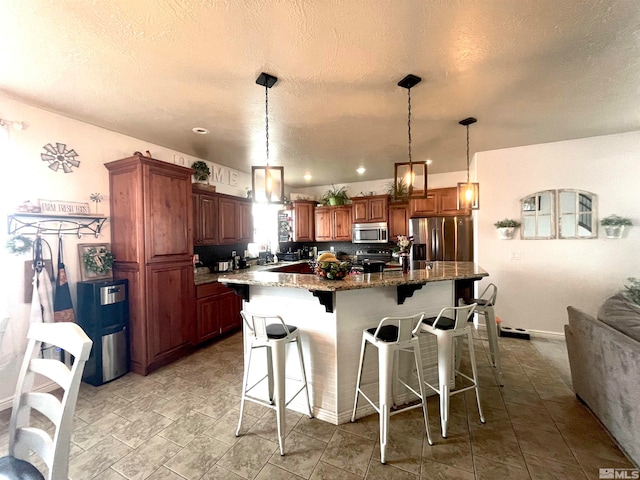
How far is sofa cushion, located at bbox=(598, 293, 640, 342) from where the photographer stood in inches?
69.9

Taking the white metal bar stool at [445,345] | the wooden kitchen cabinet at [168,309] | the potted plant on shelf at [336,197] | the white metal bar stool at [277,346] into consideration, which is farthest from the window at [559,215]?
the wooden kitchen cabinet at [168,309]

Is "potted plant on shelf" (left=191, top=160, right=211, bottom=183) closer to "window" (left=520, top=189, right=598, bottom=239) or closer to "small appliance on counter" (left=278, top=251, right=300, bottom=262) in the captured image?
"small appliance on counter" (left=278, top=251, right=300, bottom=262)

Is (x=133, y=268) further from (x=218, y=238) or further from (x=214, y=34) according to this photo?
(x=214, y=34)

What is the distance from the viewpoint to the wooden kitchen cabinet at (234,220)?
4242 millimetres

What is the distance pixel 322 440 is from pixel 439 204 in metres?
4.36

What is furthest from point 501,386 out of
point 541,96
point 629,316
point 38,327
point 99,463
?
point 38,327

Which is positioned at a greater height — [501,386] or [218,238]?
[218,238]

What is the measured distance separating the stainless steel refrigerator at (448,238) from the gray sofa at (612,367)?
7.05ft

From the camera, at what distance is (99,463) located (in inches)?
68.3

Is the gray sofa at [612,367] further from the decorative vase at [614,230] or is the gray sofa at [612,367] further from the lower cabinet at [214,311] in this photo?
the lower cabinet at [214,311]

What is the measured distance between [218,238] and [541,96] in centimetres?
422

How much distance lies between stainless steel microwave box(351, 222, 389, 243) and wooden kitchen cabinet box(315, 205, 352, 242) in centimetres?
23

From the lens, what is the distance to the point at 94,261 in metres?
2.80

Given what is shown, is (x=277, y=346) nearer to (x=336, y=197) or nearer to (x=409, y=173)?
(x=409, y=173)
